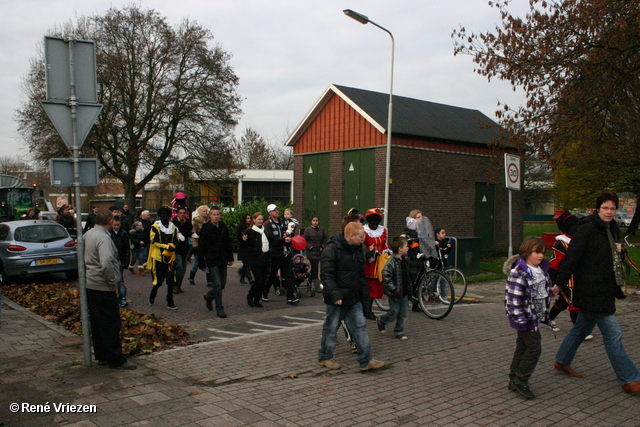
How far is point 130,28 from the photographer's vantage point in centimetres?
3189

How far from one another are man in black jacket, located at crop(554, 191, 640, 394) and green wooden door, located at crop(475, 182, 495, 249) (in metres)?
18.4

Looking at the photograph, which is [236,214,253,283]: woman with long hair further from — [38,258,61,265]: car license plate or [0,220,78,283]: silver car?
[38,258,61,265]: car license plate

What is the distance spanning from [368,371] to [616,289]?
253cm

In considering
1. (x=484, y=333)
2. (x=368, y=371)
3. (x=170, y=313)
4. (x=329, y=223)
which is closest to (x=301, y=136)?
(x=329, y=223)

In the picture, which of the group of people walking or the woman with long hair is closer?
the group of people walking

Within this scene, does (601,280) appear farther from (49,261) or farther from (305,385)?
(49,261)

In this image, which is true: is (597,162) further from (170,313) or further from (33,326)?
(33,326)

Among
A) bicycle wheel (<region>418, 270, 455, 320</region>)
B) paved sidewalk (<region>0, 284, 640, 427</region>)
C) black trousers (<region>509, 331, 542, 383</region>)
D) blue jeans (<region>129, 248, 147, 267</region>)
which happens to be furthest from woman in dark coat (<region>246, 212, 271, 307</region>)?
blue jeans (<region>129, 248, 147, 267</region>)

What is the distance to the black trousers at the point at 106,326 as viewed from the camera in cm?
555

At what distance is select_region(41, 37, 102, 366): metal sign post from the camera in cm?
546

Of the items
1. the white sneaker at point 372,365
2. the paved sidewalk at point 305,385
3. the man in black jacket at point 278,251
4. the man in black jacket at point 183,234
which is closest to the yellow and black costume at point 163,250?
the man in black jacket at point 183,234

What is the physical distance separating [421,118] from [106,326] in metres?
19.7

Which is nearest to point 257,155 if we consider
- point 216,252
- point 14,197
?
point 14,197

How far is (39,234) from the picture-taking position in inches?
501
